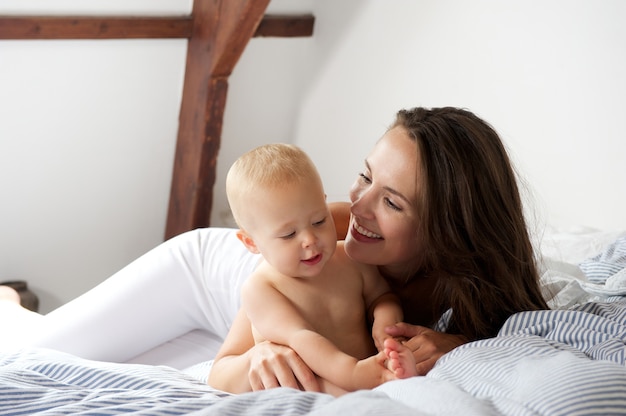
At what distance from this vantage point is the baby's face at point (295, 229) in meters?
1.45

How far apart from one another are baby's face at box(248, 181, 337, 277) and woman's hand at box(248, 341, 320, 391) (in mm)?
143

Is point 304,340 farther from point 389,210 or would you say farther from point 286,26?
point 286,26

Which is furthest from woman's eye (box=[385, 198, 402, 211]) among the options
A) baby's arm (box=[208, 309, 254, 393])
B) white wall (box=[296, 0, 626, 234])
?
white wall (box=[296, 0, 626, 234])

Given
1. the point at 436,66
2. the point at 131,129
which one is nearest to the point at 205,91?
the point at 131,129

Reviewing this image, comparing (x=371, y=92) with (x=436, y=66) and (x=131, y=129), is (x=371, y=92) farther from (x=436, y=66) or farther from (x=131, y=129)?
(x=131, y=129)

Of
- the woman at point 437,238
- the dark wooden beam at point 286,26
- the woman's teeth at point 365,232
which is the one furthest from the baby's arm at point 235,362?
the dark wooden beam at point 286,26

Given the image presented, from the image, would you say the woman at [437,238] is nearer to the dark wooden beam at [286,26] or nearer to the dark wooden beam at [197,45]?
the dark wooden beam at [197,45]

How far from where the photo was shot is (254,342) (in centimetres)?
166

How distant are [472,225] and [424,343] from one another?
22 cm

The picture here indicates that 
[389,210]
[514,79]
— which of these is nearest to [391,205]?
[389,210]

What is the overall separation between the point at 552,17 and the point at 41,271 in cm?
188

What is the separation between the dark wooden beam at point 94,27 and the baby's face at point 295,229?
1.42 metres

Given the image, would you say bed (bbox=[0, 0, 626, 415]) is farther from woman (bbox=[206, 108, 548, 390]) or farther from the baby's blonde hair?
the baby's blonde hair

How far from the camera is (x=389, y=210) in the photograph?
1572 mm
